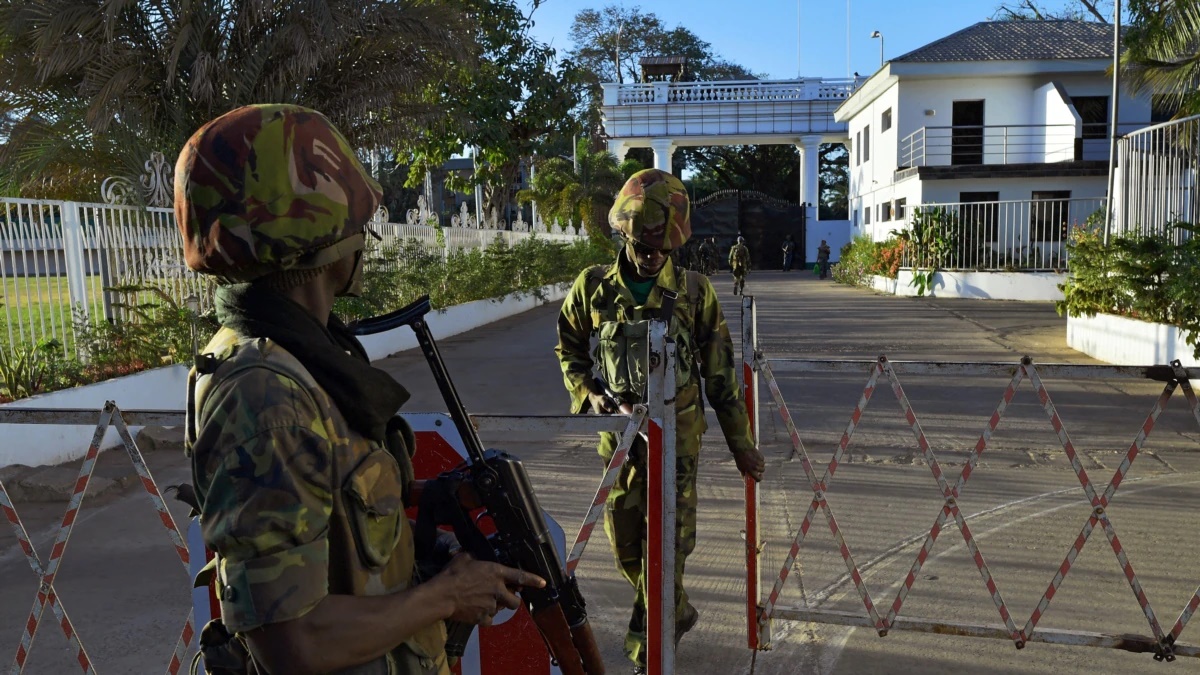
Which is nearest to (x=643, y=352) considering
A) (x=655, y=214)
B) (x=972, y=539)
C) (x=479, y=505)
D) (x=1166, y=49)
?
(x=655, y=214)

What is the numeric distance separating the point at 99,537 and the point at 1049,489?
5.43 metres

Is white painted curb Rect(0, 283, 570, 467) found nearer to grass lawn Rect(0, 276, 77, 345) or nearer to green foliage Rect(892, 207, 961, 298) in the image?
grass lawn Rect(0, 276, 77, 345)

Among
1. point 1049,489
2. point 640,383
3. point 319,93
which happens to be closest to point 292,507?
point 640,383

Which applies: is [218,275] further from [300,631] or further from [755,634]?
[755,634]

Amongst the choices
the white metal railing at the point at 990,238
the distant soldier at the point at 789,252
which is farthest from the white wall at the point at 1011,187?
the distant soldier at the point at 789,252

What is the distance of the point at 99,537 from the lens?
15.8ft

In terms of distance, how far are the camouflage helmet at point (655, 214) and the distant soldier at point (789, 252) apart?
33203mm

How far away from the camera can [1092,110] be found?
24766mm

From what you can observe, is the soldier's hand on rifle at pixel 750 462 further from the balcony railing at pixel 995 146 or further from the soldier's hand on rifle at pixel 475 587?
the balcony railing at pixel 995 146

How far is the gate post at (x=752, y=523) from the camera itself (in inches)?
129

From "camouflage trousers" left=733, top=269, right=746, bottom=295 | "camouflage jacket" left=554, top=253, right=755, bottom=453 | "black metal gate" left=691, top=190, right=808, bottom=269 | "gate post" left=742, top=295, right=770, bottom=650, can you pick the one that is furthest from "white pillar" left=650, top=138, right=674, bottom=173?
"camouflage jacket" left=554, top=253, right=755, bottom=453

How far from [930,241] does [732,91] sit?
16.1 m

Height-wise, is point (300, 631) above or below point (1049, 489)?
above

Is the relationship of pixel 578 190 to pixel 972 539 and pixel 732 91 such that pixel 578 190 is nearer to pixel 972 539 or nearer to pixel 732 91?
pixel 732 91
